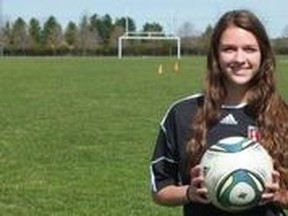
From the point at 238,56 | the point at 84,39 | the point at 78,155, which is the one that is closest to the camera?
the point at 238,56

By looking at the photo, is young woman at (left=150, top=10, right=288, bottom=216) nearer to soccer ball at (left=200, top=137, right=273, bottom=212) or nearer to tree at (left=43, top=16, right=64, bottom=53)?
soccer ball at (left=200, top=137, right=273, bottom=212)

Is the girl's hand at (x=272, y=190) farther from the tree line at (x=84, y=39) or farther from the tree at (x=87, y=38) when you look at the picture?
the tree at (x=87, y=38)

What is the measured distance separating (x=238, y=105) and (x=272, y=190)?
419mm

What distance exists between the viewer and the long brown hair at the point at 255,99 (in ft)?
12.6

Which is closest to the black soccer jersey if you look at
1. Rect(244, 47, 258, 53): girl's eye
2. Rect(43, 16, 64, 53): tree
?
Rect(244, 47, 258, 53): girl's eye

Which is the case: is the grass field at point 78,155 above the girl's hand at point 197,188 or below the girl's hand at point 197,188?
Result: below

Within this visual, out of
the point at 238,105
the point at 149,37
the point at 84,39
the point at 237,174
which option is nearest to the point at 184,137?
the point at 238,105

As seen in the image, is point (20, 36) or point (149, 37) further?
point (20, 36)

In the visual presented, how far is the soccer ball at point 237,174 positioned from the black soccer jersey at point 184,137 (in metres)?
0.12

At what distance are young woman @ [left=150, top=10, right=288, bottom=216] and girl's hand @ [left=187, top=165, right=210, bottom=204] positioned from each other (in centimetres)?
1

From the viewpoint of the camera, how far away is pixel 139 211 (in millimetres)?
9547

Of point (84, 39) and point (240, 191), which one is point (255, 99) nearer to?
point (240, 191)

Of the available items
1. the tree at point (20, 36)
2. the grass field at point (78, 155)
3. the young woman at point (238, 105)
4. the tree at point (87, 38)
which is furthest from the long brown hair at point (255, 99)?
the tree at point (20, 36)

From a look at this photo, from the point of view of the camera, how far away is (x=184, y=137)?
157 inches
